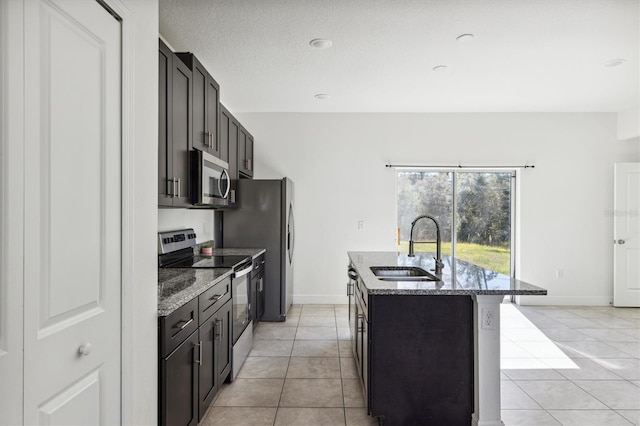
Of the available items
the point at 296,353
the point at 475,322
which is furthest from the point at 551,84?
the point at 296,353

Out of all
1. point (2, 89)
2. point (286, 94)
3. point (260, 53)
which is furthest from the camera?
point (286, 94)

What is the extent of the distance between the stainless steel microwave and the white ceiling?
0.96 metres

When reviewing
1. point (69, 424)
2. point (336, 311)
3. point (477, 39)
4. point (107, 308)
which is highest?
point (477, 39)

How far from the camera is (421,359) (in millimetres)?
2045

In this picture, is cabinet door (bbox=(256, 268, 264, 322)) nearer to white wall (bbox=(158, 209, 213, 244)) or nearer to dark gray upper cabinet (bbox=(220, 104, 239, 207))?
white wall (bbox=(158, 209, 213, 244))

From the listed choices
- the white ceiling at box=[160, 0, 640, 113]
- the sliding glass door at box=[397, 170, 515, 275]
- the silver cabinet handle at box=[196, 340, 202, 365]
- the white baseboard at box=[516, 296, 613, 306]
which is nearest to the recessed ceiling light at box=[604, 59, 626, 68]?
the white ceiling at box=[160, 0, 640, 113]

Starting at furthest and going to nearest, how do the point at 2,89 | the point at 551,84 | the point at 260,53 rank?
the point at 551,84
the point at 260,53
the point at 2,89

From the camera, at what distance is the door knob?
44.5 inches

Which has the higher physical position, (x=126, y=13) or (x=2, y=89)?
(x=126, y=13)

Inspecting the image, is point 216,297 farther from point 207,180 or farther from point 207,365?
point 207,180

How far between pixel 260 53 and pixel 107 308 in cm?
255

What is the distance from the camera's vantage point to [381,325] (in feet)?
6.75

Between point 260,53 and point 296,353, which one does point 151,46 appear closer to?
point 260,53

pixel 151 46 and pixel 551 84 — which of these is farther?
pixel 551 84
